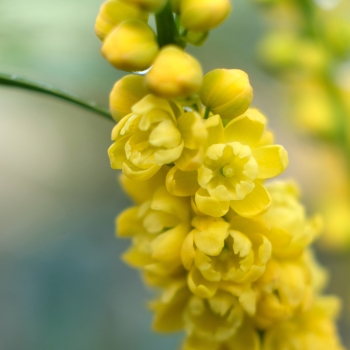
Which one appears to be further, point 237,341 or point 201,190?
point 237,341

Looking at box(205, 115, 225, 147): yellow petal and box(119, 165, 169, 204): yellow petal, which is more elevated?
box(205, 115, 225, 147): yellow petal

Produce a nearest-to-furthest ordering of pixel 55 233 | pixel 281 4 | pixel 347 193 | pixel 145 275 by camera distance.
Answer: pixel 145 275 < pixel 281 4 < pixel 347 193 < pixel 55 233

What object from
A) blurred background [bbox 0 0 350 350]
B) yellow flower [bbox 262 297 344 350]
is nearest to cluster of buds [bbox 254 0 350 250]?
blurred background [bbox 0 0 350 350]

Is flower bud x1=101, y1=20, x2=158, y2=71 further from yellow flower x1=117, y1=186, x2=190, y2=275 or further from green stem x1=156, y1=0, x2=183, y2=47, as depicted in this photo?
yellow flower x1=117, y1=186, x2=190, y2=275

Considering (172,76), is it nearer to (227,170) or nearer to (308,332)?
(227,170)

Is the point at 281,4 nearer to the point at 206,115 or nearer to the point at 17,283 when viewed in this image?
the point at 206,115

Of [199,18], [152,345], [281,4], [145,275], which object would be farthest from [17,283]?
[199,18]

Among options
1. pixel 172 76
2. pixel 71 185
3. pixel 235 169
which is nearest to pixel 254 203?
pixel 235 169
